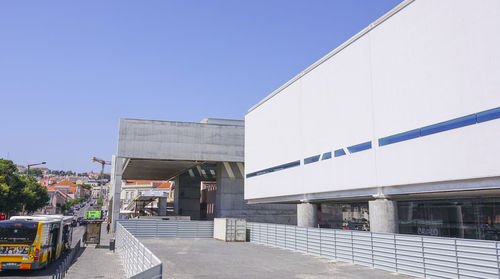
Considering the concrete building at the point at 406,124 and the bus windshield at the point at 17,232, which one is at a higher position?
the concrete building at the point at 406,124

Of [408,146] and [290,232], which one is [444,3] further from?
[290,232]

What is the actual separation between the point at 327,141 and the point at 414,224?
44.0 ft

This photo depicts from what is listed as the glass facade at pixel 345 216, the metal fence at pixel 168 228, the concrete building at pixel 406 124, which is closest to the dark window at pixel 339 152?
the concrete building at pixel 406 124

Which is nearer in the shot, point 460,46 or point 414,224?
point 460,46

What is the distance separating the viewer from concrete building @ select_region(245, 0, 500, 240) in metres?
19.1

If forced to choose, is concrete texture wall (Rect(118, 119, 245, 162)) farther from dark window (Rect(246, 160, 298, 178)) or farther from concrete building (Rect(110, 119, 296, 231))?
dark window (Rect(246, 160, 298, 178))

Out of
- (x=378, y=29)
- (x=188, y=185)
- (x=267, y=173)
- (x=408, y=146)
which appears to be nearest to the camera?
(x=408, y=146)

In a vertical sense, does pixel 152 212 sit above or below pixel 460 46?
below

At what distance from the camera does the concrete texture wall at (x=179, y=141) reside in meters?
47.3

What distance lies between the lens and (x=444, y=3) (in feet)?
68.9

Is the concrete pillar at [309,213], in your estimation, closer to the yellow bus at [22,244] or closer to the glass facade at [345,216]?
the glass facade at [345,216]

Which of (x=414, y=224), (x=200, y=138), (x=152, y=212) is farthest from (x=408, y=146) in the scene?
(x=152, y=212)

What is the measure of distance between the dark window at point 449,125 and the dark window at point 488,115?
1.06 ft

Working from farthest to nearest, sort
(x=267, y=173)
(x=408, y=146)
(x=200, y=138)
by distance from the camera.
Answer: (x=200, y=138) → (x=267, y=173) → (x=408, y=146)
